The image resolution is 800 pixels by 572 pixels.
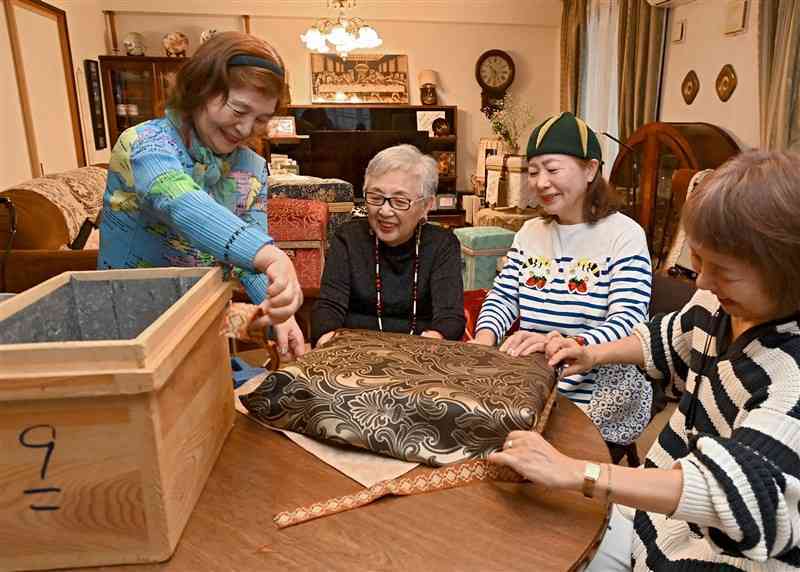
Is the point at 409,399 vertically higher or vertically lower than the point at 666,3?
lower

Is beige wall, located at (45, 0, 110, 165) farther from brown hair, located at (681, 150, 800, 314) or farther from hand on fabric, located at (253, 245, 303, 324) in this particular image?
brown hair, located at (681, 150, 800, 314)

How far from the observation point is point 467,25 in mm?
7238

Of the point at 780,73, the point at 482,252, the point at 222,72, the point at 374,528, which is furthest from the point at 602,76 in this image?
the point at 374,528

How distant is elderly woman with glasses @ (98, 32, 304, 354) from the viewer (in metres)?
0.98

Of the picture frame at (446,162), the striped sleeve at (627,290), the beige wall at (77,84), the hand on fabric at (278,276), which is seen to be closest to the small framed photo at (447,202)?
the picture frame at (446,162)

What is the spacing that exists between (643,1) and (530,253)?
13.2 ft

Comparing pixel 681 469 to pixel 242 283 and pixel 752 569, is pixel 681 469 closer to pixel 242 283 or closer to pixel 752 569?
pixel 752 569

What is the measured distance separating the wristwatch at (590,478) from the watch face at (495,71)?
7239 millimetres

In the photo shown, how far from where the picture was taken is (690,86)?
4.29 metres

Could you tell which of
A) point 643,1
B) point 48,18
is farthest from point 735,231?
point 48,18

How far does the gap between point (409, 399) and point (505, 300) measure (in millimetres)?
865

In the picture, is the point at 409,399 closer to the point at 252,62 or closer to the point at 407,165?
the point at 252,62

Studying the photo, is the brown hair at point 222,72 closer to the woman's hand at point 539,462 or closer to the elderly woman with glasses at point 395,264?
the elderly woman with glasses at point 395,264

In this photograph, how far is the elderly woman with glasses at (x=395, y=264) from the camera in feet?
5.33
